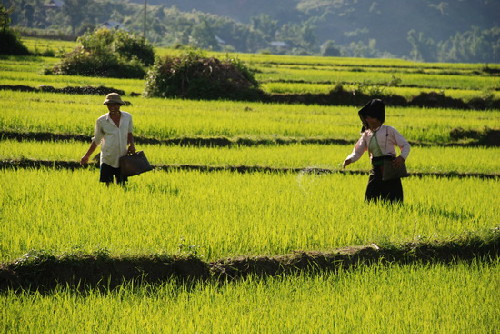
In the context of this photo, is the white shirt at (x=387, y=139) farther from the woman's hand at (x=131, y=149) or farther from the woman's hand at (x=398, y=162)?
the woman's hand at (x=131, y=149)

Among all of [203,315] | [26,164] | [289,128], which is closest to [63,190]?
[26,164]

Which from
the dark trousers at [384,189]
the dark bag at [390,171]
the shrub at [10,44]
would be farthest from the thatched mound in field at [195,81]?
the shrub at [10,44]

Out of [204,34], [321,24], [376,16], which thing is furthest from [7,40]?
[376,16]

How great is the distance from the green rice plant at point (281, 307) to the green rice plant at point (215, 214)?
0.46 m

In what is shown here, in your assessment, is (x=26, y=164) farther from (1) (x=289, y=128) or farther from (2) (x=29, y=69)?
(2) (x=29, y=69)

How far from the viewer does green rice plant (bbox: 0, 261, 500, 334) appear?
9.53 ft

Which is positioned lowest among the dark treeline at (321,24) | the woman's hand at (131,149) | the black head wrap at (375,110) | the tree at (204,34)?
A: the woman's hand at (131,149)

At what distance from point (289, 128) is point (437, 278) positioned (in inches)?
270

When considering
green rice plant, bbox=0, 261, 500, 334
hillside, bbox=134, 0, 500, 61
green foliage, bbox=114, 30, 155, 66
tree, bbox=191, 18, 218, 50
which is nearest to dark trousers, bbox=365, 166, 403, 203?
green rice plant, bbox=0, 261, 500, 334

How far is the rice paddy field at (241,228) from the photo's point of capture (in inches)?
120

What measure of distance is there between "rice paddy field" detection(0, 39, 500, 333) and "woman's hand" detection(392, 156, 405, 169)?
1.37ft

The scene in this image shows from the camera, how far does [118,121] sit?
5.56 metres

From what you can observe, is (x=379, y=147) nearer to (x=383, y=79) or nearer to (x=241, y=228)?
(x=241, y=228)

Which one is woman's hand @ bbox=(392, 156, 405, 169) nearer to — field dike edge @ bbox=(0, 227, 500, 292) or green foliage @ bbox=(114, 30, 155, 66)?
field dike edge @ bbox=(0, 227, 500, 292)
